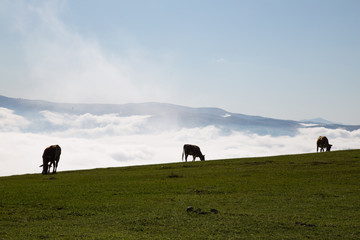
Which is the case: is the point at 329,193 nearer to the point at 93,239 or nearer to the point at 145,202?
the point at 145,202

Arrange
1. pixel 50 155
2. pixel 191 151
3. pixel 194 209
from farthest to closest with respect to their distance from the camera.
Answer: pixel 191 151
pixel 50 155
pixel 194 209

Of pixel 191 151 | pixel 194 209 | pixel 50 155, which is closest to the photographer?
pixel 194 209

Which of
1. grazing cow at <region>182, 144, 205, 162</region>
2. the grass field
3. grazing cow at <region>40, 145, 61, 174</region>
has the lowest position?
the grass field

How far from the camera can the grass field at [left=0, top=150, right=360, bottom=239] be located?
11430 mm

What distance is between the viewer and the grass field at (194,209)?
1143 cm

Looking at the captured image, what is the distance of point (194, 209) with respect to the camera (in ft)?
47.7

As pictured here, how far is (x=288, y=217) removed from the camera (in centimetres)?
1317

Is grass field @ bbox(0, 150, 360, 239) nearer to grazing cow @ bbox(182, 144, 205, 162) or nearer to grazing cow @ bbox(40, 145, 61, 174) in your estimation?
grazing cow @ bbox(40, 145, 61, 174)

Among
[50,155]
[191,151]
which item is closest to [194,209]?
[50,155]

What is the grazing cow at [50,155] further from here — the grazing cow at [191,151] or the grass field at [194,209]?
the grazing cow at [191,151]

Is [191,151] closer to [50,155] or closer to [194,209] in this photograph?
[50,155]

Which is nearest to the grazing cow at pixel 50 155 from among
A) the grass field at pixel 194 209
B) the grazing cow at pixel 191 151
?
the grass field at pixel 194 209

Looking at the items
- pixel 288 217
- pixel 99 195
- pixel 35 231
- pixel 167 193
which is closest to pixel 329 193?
pixel 288 217

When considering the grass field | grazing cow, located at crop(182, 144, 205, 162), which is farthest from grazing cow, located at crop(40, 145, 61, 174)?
grazing cow, located at crop(182, 144, 205, 162)
